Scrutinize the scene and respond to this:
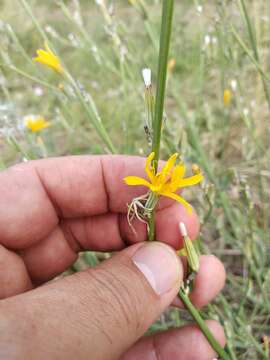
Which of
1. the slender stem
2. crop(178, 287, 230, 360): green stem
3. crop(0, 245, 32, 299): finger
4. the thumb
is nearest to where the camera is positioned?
the slender stem

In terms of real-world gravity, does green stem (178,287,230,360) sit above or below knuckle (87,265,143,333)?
below

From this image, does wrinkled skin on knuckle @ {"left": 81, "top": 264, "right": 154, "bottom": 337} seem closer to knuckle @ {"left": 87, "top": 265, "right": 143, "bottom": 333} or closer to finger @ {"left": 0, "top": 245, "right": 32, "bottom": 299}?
knuckle @ {"left": 87, "top": 265, "right": 143, "bottom": 333}

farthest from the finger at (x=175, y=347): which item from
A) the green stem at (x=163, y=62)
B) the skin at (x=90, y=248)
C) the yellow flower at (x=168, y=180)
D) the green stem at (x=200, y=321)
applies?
the green stem at (x=163, y=62)

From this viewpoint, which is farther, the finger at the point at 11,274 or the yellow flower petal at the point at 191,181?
the finger at the point at 11,274

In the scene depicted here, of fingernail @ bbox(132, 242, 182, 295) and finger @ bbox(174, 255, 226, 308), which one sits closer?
fingernail @ bbox(132, 242, 182, 295)

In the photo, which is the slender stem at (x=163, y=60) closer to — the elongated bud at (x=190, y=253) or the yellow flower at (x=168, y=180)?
the yellow flower at (x=168, y=180)

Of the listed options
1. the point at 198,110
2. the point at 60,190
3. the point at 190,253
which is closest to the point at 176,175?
the point at 190,253

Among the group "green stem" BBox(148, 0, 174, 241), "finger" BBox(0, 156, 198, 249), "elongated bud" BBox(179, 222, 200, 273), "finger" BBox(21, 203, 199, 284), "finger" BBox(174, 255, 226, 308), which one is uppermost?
"green stem" BBox(148, 0, 174, 241)

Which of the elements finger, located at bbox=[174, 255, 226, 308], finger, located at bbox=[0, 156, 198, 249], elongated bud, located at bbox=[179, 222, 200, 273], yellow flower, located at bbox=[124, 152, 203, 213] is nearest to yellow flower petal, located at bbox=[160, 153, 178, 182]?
yellow flower, located at bbox=[124, 152, 203, 213]
